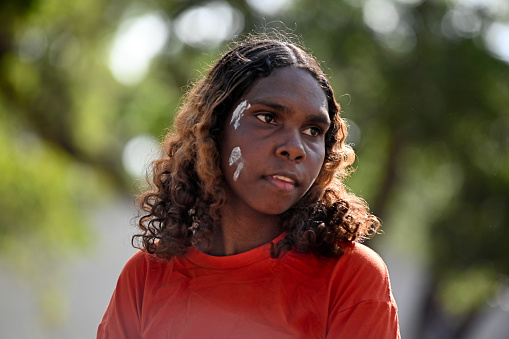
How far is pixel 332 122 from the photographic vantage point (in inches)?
89.8

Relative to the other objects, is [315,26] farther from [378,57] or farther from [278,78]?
[278,78]

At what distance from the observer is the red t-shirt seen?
1887 mm

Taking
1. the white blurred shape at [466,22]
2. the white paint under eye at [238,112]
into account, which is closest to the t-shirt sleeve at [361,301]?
the white paint under eye at [238,112]

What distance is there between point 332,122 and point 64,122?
21.3ft

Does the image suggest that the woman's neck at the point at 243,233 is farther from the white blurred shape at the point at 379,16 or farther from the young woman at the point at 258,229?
the white blurred shape at the point at 379,16

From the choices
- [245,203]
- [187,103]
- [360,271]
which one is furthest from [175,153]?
[360,271]

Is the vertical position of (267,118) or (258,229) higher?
(267,118)

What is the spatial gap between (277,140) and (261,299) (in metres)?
0.49

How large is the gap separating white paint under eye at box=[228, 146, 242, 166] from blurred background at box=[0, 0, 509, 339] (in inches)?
213

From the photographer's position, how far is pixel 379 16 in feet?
26.9

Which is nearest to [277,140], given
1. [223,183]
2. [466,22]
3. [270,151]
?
[270,151]

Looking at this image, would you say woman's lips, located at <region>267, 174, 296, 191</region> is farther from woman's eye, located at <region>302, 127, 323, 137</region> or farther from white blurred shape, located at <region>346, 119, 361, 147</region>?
white blurred shape, located at <region>346, 119, 361, 147</region>

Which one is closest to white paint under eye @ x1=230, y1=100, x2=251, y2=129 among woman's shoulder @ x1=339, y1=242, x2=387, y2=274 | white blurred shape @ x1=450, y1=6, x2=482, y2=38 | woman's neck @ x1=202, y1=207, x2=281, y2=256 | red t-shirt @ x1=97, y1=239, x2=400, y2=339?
woman's neck @ x1=202, y1=207, x2=281, y2=256

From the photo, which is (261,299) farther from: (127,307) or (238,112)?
(238,112)
